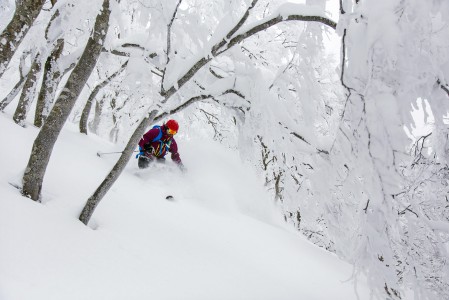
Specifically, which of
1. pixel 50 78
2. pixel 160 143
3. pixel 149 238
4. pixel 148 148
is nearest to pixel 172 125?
pixel 160 143

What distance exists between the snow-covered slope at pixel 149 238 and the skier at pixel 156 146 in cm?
Answer: 21

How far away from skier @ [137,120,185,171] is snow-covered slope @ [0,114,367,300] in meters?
0.21

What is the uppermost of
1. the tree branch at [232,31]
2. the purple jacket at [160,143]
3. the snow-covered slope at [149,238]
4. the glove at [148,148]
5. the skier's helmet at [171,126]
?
the tree branch at [232,31]

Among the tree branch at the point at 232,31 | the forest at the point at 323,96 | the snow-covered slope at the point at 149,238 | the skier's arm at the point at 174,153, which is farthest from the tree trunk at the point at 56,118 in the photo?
the skier's arm at the point at 174,153

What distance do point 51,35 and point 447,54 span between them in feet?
12.8

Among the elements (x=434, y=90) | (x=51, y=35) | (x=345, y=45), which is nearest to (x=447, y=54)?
(x=434, y=90)


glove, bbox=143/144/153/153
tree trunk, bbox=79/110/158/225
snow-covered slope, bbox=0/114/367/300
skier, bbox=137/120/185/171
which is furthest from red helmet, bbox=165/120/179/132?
tree trunk, bbox=79/110/158/225

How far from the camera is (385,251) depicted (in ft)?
7.49

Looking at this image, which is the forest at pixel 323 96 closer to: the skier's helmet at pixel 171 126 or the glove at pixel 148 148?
the skier's helmet at pixel 171 126

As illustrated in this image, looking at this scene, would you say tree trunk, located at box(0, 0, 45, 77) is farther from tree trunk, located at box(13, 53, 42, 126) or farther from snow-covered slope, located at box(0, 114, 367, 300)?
tree trunk, located at box(13, 53, 42, 126)

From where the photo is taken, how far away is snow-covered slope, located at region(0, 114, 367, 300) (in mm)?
2377

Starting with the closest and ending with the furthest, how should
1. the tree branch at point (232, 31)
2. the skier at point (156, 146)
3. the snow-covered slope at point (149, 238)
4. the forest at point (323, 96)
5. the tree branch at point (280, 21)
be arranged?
the forest at point (323, 96) < the snow-covered slope at point (149, 238) < the tree branch at point (280, 21) < the tree branch at point (232, 31) < the skier at point (156, 146)

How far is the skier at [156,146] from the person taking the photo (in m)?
6.45

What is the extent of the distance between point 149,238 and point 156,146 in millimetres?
3188
